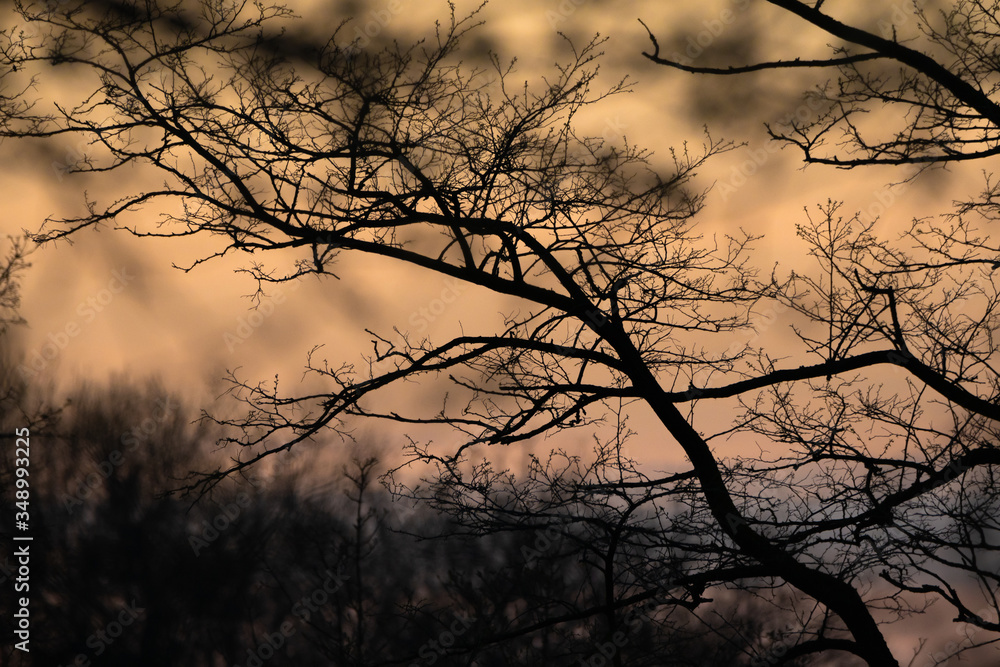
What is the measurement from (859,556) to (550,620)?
227cm

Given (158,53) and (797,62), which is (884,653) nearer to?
(797,62)

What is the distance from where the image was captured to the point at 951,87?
549cm

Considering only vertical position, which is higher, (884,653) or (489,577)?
(489,577)

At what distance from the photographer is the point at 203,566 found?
2012cm

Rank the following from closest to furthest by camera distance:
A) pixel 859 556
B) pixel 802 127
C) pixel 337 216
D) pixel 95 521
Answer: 1. pixel 859 556
2. pixel 802 127
3. pixel 337 216
4. pixel 95 521

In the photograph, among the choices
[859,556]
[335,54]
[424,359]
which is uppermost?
[335,54]

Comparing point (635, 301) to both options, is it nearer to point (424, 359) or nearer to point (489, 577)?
point (424, 359)

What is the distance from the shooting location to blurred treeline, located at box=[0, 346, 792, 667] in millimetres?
18094

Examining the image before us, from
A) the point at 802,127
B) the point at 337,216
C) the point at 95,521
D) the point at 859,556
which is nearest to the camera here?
the point at 859,556

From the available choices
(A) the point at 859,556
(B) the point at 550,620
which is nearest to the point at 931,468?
(A) the point at 859,556

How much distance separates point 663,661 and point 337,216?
14.4 feet

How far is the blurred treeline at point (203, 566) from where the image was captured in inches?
712

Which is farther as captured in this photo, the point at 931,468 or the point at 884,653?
the point at 884,653

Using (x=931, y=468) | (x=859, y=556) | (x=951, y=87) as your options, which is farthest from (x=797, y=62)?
(x=859, y=556)
